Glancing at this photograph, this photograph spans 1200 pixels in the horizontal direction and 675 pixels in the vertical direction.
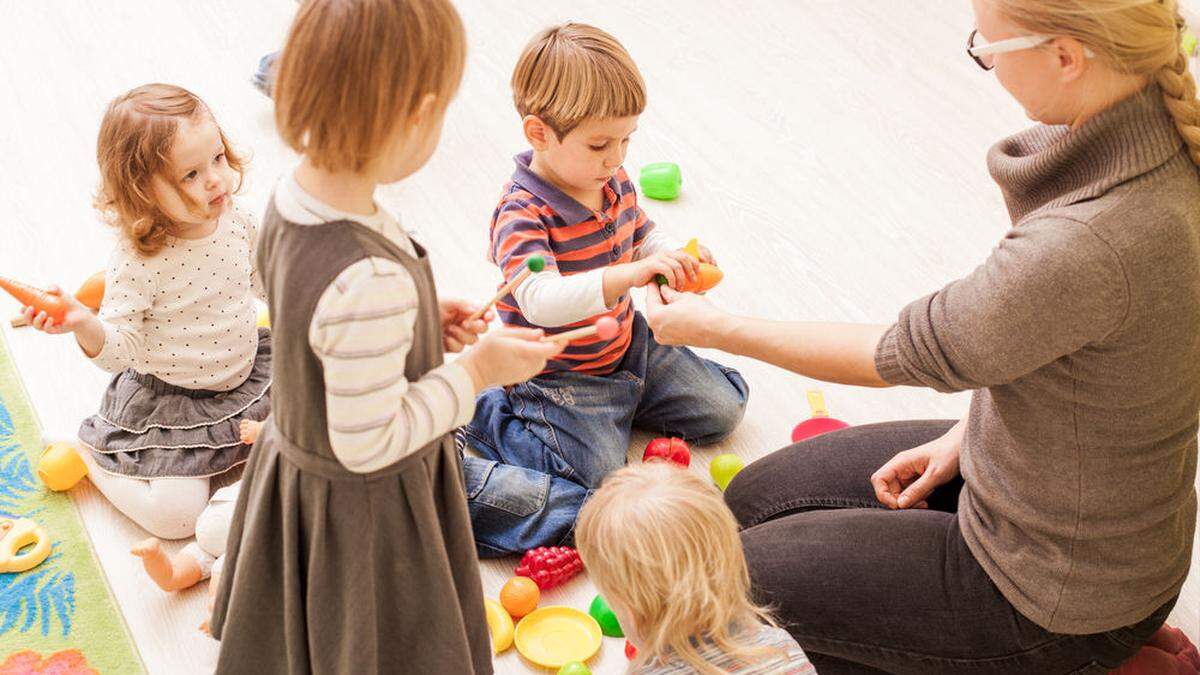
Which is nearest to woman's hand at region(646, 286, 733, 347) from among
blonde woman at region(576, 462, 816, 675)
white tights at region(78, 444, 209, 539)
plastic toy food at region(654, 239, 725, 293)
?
plastic toy food at region(654, 239, 725, 293)

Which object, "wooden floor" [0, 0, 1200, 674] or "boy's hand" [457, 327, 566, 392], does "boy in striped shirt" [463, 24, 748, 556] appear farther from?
"boy's hand" [457, 327, 566, 392]

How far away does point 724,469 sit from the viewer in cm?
171

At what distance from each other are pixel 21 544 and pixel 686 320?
36.6 inches

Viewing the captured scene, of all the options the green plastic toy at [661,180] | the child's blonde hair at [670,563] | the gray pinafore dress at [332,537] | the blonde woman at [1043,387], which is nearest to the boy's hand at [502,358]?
the gray pinafore dress at [332,537]

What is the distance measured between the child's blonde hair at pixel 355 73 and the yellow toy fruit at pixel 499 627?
0.71 metres

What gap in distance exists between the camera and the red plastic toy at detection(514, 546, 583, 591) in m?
1.56

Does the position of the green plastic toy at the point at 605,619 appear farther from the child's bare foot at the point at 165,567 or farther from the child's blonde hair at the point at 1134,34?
the child's blonde hair at the point at 1134,34

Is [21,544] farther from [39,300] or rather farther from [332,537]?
[332,537]

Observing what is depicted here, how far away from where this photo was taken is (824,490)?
148 centimetres

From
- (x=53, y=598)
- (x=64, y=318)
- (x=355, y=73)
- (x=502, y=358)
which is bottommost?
(x=53, y=598)

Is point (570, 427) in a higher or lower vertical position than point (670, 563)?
lower

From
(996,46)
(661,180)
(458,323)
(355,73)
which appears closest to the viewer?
(355,73)

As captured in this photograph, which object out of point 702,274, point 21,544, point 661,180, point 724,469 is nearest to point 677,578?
point 702,274

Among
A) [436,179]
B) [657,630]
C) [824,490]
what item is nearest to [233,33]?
[436,179]
